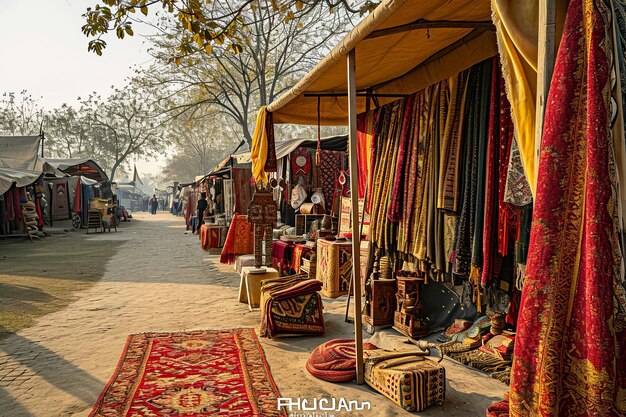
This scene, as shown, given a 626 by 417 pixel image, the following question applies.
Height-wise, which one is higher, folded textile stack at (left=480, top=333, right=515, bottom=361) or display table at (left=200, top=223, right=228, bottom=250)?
display table at (left=200, top=223, right=228, bottom=250)

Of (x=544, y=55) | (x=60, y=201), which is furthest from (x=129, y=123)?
(x=544, y=55)

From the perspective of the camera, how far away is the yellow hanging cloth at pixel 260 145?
557 cm

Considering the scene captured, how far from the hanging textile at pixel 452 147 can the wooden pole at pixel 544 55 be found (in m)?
2.14

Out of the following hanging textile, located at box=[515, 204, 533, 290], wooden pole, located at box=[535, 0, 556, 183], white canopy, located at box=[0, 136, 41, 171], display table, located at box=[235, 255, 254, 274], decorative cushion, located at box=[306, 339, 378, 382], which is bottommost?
decorative cushion, located at box=[306, 339, 378, 382]

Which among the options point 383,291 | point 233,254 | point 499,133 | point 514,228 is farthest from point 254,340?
point 233,254

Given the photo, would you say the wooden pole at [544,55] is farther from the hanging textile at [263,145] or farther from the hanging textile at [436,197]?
the hanging textile at [263,145]

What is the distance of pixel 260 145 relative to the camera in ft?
18.8

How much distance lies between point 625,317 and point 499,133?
2.21 m

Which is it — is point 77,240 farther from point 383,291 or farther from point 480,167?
point 480,167

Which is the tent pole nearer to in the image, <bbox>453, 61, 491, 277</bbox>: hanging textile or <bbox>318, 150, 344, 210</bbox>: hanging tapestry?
<bbox>453, 61, 491, 277</bbox>: hanging textile

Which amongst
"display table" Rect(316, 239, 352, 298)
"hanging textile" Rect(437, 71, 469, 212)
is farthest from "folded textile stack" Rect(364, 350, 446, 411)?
"display table" Rect(316, 239, 352, 298)

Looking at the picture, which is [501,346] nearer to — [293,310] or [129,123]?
[293,310]

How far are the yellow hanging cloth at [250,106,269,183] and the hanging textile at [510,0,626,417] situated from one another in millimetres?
4131

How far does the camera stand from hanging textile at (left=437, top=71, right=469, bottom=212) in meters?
4.02
